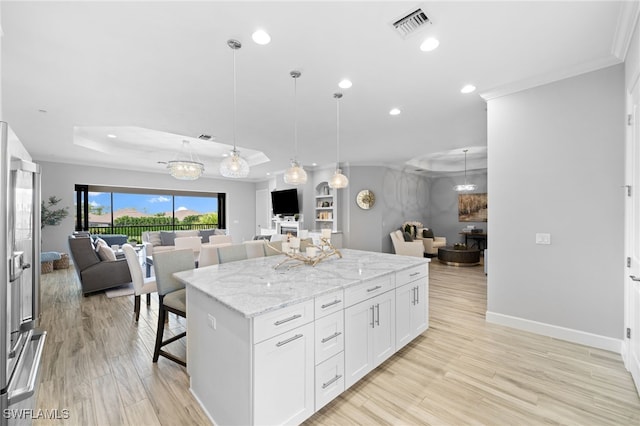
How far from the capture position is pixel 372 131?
4.61 m

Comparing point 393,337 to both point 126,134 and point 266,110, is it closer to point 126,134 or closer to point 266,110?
point 266,110

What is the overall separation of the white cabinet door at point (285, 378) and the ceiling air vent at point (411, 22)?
7.36 feet

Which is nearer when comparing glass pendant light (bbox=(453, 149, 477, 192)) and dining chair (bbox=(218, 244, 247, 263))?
dining chair (bbox=(218, 244, 247, 263))

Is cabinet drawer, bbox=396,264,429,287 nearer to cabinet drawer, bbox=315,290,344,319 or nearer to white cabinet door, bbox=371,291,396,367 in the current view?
white cabinet door, bbox=371,291,396,367

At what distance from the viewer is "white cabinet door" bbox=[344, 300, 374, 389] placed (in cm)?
198

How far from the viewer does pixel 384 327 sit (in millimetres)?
2338

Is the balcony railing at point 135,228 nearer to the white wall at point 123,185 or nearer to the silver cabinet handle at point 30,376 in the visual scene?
the white wall at point 123,185

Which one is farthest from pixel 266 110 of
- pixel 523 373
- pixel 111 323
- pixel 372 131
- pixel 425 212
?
pixel 425 212

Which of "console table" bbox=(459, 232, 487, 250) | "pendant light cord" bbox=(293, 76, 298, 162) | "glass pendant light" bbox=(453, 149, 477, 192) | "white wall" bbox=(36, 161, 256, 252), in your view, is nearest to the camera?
"pendant light cord" bbox=(293, 76, 298, 162)

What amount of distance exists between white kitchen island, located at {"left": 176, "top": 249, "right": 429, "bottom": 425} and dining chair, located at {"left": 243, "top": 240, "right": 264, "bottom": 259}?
2.42 ft

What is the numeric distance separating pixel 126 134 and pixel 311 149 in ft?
12.5

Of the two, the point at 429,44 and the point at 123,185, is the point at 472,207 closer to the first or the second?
the point at 429,44

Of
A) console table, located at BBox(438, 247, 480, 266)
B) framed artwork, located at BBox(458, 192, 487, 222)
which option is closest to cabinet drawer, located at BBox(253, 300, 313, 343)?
console table, located at BBox(438, 247, 480, 266)

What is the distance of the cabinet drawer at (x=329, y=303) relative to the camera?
1787 millimetres
